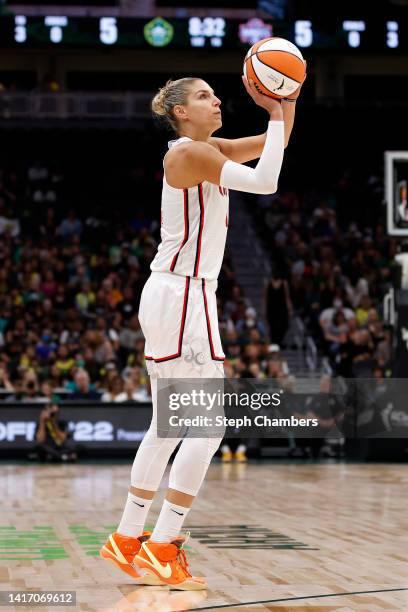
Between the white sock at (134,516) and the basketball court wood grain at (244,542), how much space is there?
0.25 meters

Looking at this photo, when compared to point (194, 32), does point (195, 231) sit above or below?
below

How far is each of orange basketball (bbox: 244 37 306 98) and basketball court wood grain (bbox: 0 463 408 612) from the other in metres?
2.41

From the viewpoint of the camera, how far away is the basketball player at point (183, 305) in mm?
5531

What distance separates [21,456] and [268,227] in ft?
37.6

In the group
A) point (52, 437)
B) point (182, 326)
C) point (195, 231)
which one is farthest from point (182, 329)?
point (52, 437)

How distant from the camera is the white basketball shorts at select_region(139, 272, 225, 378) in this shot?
221 inches

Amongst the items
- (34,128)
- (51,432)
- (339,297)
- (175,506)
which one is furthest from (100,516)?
(34,128)

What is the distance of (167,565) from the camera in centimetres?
551

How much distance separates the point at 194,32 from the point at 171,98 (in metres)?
19.5

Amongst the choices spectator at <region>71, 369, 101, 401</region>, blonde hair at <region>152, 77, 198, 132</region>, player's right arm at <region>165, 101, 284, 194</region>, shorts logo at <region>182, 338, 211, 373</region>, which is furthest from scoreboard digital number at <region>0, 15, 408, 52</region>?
shorts logo at <region>182, 338, 211, 373</region>

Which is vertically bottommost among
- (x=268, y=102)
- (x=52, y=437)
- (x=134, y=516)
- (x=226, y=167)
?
(x=52, y=437)

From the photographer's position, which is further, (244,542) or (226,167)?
(244,542)

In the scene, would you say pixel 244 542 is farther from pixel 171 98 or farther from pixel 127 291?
pixel 127 291
